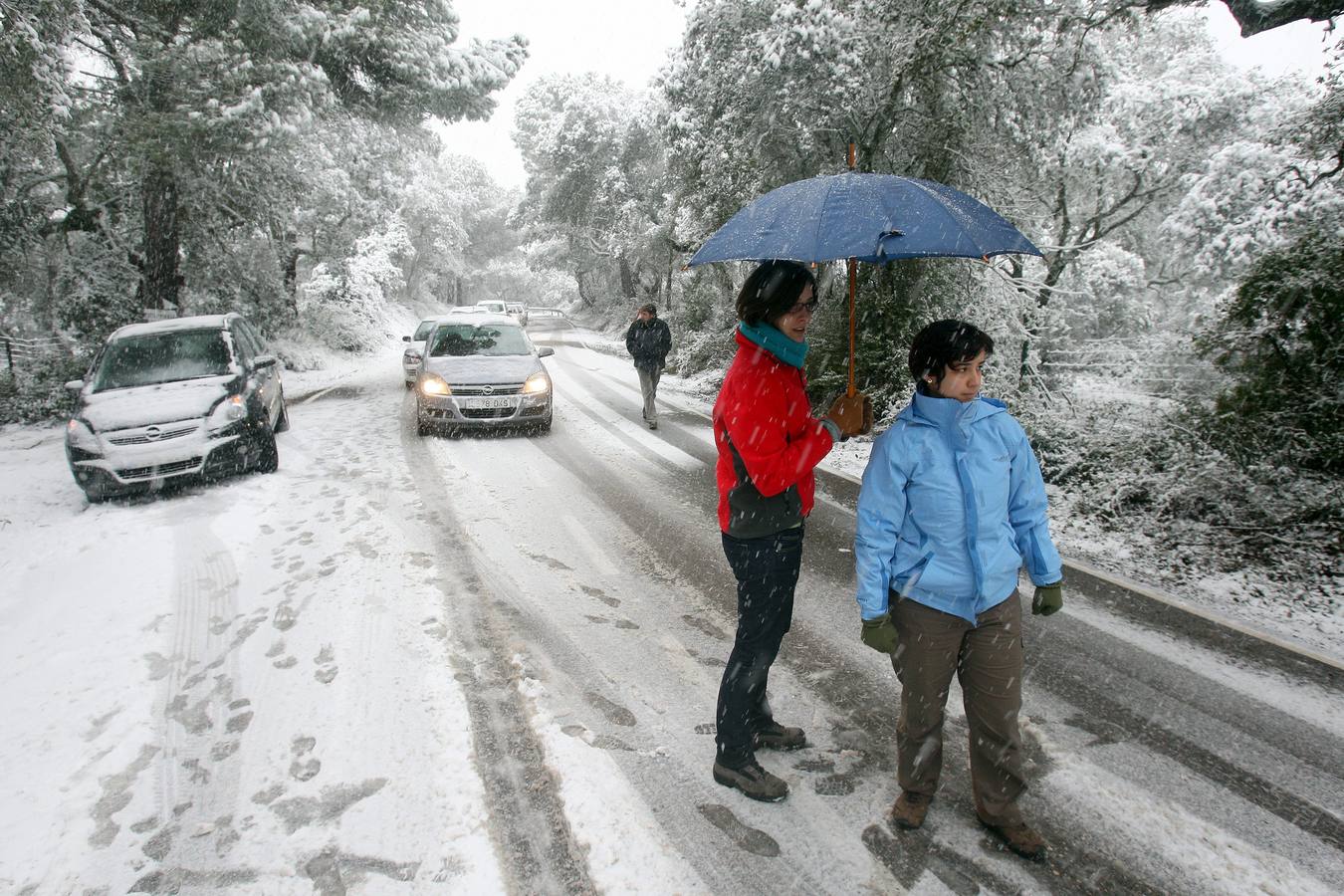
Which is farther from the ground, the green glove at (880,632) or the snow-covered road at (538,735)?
the green glove at (880,632)

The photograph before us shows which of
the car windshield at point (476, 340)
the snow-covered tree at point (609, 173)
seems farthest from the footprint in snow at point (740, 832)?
the snow-covered tree at point (609, 173)

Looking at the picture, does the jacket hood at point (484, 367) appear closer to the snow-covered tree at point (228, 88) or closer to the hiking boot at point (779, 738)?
the snow-covered tree at point (228, 88)

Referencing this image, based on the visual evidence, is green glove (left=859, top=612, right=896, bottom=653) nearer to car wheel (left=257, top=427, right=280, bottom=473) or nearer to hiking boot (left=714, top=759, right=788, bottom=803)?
hiking boot (left=714, top=759, right=788, bottom=803)

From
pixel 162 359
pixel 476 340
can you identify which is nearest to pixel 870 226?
pixel 162 359

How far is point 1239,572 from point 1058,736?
303cm

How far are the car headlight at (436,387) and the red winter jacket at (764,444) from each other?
765 centimetres

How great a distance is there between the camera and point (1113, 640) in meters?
4.23

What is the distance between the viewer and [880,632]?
2.41m

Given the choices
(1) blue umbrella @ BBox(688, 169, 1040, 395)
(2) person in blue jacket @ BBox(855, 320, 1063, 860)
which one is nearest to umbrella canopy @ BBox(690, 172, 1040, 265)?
(1) blue umbrella @ BBox(688, 169, 1040, 395)

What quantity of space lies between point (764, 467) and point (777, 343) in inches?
17.4

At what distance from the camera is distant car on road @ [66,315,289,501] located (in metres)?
6.94

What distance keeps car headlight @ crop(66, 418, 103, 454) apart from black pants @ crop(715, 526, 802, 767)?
6.99 m

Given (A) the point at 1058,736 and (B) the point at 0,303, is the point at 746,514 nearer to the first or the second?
(A) the point at 1058,736

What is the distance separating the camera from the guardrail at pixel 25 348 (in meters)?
14.5
